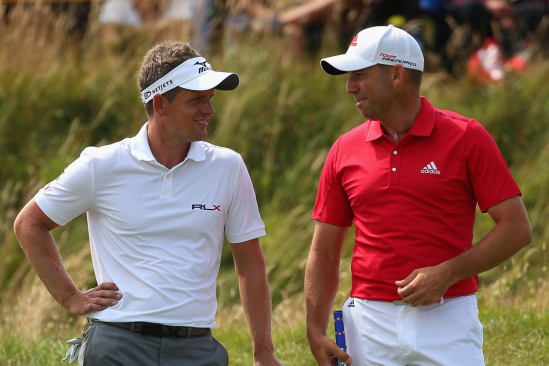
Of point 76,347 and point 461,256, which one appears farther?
point 76,347

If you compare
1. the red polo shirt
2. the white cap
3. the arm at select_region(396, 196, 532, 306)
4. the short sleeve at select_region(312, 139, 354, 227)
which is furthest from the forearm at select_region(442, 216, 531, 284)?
the white cap

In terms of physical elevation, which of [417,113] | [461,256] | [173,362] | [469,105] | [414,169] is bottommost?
[173,362]

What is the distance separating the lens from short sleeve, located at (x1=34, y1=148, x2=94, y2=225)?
13.6 ft

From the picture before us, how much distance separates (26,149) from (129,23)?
2315 millimetres

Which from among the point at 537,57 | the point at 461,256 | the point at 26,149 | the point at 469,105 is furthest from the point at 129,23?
the point at 461,256

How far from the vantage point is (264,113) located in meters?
9.68

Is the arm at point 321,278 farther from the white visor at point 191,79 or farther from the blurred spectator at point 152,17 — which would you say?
the blurred spectator at point 152,17

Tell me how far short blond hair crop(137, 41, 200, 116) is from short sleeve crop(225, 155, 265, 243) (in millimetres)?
549

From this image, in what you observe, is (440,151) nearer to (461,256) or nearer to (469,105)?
(461,256)

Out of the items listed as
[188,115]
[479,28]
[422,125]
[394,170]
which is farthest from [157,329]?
[479,28]

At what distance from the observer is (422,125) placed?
408 cm

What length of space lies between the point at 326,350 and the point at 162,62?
5.43 ft

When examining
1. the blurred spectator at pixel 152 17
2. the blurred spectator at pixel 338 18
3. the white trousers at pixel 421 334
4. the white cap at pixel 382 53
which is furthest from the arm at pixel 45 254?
the blurred spectator at pixel 338 18

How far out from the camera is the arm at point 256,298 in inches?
169
